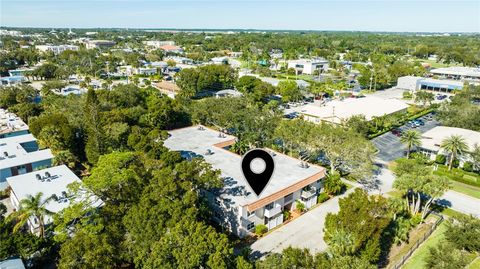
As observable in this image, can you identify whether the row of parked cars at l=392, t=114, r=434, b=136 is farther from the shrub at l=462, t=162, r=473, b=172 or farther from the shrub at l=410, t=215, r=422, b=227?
the shrub at l=410, t=215, r=422, b=227

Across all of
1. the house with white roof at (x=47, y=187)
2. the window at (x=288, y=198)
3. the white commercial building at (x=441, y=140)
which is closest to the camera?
the house with white roof at (x=47, y=187)

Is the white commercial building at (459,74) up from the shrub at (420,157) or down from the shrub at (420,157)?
up

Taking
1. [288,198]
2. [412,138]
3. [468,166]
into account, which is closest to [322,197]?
[288,198]

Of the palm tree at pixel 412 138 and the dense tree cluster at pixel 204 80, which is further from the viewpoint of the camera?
the dense tree cluster at pixel 204 80

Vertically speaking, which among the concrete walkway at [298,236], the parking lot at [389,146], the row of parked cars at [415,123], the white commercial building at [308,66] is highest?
the white commercial building at [308,66]

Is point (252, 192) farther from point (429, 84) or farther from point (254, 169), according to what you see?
point (429, 84)

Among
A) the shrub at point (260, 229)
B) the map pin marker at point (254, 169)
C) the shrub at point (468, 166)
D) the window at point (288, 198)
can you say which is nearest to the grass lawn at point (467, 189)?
the shrub at point (468, 166)

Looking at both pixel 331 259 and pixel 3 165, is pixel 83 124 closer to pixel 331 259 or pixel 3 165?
pixel 3 165

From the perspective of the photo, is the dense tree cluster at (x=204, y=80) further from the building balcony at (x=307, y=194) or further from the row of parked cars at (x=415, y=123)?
the building balcony at (x=307, y=194)
